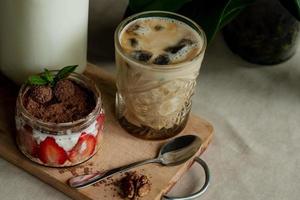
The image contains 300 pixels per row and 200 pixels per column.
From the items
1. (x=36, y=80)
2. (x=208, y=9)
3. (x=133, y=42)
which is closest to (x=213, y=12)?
(x=208, y=9)

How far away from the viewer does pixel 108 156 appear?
0.72m

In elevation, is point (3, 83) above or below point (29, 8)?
below

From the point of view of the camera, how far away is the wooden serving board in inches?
27.2

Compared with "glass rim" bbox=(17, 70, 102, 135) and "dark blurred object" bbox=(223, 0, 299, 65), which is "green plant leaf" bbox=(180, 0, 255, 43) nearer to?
"dark blurred object" bbox=(223, 0, 299, 65)

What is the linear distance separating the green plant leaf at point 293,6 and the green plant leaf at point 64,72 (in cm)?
26

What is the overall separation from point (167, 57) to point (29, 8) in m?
0.15

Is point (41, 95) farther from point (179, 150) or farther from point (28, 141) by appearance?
point (179, 150)

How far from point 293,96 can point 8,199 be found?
1.22 ft

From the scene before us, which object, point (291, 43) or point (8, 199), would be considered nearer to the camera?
point (8, 199)

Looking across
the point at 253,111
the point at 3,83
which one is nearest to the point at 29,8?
the point at 3,83

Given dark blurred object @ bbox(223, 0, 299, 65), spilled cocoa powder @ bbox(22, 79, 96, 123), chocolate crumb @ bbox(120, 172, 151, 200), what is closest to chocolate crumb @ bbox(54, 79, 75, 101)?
spilled cocoa powder @ bbox(22, 79, 96, 123)

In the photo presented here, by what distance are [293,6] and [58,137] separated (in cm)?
31

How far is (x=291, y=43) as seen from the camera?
872 millimetres

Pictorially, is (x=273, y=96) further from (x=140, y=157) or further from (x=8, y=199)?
(x=8, y=199)
